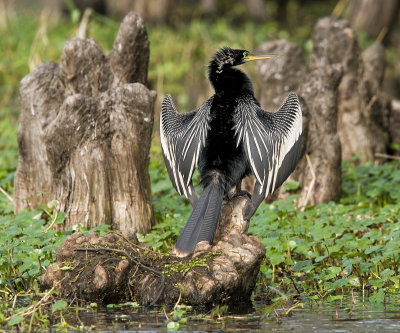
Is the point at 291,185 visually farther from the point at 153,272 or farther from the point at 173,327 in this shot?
the point at 173,327

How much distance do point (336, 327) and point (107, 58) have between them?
4.30 meters

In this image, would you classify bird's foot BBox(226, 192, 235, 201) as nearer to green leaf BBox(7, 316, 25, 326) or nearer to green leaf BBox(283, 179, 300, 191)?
green leaf BBox(283, 179, 300, 191)

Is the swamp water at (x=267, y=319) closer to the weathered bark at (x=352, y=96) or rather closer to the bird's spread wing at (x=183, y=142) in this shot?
the bird's spread wing at (x=183, y=142)

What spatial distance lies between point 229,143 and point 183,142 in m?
0.38

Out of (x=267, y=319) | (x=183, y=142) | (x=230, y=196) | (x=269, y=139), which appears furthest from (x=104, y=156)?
(x=267, y=319)

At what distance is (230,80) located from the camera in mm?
5879

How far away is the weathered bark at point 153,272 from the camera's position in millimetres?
4727

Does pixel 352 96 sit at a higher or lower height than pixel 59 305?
higher

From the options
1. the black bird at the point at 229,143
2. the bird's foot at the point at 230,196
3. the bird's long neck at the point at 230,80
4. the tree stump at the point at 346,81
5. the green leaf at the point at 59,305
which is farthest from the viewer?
the tree stump at the point at 346,81

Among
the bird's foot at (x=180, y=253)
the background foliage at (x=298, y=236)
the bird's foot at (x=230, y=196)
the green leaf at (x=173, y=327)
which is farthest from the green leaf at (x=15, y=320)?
the bird's foot at (x=230, y=196)

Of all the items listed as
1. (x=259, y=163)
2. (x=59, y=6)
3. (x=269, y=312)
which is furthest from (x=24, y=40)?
(x=269, y=312)

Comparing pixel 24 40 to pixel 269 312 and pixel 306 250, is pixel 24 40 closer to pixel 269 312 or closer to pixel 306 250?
pixel 306 250

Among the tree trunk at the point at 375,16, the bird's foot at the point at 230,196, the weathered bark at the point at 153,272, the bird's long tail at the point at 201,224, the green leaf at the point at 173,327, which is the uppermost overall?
the tree trunk at the point at 375,16

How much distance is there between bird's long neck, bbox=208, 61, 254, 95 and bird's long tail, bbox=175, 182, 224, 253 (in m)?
1.02
